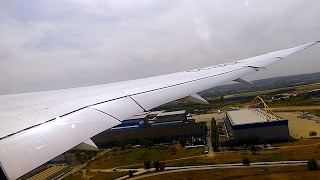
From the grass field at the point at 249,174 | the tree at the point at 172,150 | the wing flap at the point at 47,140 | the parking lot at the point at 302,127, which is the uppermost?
the wing flap at the point at 47,140

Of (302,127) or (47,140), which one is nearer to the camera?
(47,140)

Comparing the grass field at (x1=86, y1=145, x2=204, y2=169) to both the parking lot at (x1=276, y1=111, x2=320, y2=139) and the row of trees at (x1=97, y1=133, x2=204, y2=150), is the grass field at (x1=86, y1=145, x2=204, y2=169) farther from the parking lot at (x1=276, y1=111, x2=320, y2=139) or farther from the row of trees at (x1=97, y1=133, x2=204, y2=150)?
the parking lot at (x1=276, y1=111, x2=320, y2=139)

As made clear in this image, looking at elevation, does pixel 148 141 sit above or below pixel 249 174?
above

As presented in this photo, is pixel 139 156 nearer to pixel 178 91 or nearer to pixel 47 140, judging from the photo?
pixel 178 91

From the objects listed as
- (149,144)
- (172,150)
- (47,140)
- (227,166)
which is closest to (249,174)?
(227,166)

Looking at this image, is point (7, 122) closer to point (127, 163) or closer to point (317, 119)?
point (127, 163)

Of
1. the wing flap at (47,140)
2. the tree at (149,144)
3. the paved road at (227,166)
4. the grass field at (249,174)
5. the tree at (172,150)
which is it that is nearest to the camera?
the wing flap at (47,140)

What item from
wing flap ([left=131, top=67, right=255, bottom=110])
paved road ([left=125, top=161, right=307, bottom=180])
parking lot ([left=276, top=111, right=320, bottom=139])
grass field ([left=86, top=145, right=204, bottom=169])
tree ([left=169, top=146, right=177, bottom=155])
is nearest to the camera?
wing flap ([left=131, top=67, right=255, bottom=110])

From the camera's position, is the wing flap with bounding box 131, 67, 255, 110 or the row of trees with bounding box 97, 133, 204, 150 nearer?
the wing flap with bounding box 131, 67, 255, 110

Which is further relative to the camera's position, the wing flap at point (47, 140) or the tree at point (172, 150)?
the tree at point (172, 150)

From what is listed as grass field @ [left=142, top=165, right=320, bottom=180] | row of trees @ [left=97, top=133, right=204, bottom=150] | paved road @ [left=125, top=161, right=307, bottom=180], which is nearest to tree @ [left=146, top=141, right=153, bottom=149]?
row of trees @ [left=97, top=133, right=204, bottom=150]

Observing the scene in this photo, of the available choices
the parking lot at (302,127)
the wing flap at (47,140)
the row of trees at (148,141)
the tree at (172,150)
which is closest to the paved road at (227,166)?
the tree at (172,150)

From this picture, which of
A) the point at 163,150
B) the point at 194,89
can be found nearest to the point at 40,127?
the point at 194,89

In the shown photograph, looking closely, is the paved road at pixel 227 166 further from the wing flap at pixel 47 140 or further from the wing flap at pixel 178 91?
the wing flap at pixel 47 140
